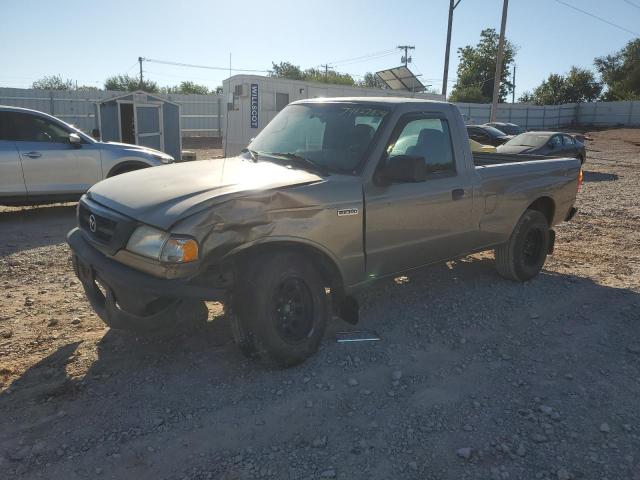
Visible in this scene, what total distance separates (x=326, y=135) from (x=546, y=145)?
14729mm

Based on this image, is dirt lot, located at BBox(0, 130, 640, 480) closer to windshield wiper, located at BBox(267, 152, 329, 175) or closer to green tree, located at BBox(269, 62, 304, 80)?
windshield wiper, located at BBox(267, 152, 329, 175)

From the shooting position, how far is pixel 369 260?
13.3 ft

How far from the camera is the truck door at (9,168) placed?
814 cm

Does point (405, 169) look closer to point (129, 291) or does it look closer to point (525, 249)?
point (129, 291)

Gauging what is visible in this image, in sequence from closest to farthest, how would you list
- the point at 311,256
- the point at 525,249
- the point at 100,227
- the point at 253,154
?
the point at 100,227 < the point at 311,256 < the point at 253,154 < the point at 525,249

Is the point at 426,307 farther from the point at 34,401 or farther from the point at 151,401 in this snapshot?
the point at 34,401

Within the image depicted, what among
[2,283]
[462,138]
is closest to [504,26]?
[462,138]

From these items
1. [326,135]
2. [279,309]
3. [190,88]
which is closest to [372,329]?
[279,309]

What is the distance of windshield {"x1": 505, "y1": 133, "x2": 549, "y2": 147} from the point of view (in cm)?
1694

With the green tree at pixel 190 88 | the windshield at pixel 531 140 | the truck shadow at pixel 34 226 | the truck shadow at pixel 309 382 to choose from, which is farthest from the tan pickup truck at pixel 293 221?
the green tree at pixel 190 88

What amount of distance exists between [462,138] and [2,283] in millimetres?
4713

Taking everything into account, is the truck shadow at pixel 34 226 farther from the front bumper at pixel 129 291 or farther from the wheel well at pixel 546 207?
the wheel well at pixel 546 207

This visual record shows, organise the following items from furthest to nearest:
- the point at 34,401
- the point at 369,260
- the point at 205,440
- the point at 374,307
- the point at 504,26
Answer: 1. the point at 504,26
2. the point at 374,307
3. the point at 369,260
4. the point at 34,401
5. the point at 205,440

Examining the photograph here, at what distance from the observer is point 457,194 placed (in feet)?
15.3
